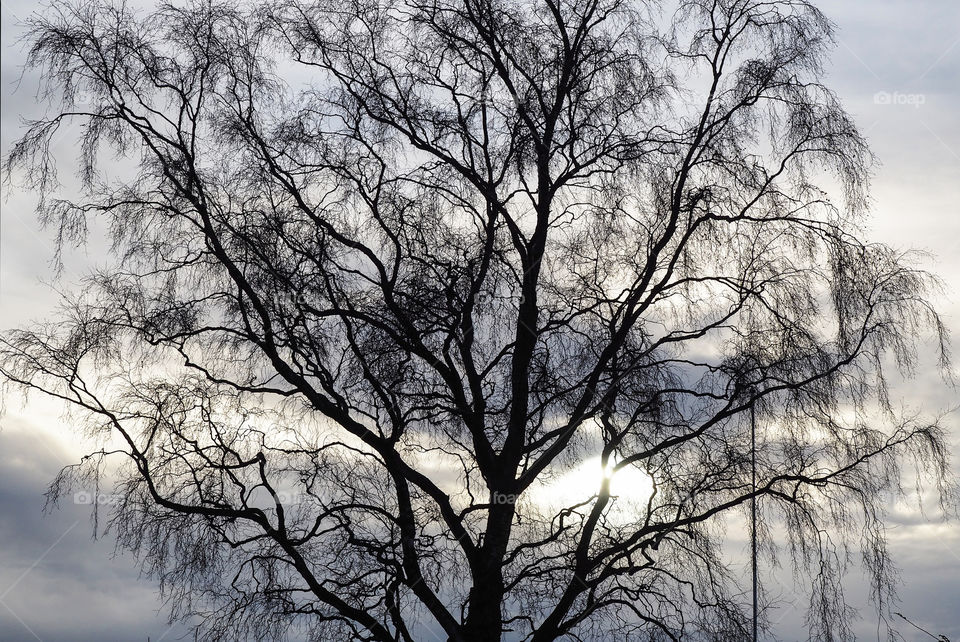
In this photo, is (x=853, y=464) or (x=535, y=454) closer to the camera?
(x=853, y=464)

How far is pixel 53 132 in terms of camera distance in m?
13.1

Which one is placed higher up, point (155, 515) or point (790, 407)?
point (790, 407)

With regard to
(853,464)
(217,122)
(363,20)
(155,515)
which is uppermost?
(363,20)

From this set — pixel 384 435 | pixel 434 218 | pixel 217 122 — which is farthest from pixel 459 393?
pixel 217 122

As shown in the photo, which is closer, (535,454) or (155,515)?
(155,515)

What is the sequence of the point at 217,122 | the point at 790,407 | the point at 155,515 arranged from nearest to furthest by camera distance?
the point at 155,515 < the point at 790,407 < the point at 217,122

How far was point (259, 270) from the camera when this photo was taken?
13719mm

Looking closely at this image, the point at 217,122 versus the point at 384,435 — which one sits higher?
the point at 217,122

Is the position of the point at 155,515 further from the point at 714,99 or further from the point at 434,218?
the point at 714,99

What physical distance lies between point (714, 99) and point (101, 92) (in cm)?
850

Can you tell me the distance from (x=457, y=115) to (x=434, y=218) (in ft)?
5.24

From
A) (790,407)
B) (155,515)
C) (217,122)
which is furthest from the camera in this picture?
(217,122)

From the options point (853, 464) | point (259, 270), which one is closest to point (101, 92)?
point (259, 270)

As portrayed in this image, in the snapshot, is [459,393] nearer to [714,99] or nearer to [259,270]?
[259,270]
